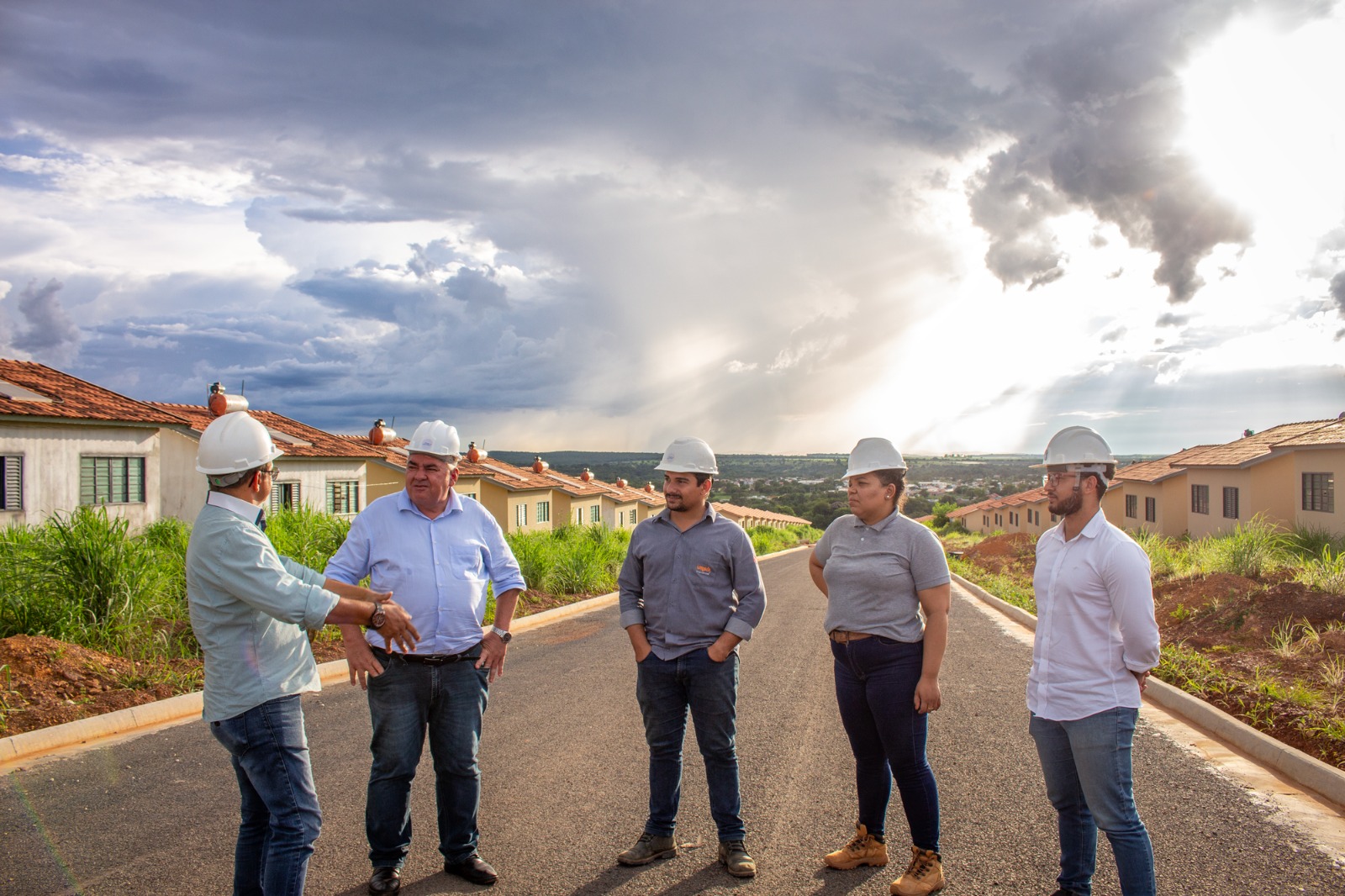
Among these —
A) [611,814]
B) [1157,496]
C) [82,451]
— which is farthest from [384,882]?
[1157,496]

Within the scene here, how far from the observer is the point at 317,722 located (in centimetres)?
689

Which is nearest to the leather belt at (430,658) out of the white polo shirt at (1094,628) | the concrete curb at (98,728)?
the concrete curb at (98,728)

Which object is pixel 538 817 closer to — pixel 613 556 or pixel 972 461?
pixel 613 556

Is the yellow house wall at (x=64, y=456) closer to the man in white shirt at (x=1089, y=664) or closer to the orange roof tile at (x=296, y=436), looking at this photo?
the orange roof tile at (x=296, y=436)

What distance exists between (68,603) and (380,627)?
7288 mm

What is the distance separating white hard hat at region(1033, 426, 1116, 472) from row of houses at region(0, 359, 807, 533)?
12467mm

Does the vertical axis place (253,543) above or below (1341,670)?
above

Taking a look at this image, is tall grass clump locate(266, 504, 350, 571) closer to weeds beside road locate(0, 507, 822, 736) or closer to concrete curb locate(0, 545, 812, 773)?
weeds beside road locate(0, 507, 822, 736)

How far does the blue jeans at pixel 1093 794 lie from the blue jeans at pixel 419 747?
2.63 metres

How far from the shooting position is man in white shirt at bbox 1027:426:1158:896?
328 cm

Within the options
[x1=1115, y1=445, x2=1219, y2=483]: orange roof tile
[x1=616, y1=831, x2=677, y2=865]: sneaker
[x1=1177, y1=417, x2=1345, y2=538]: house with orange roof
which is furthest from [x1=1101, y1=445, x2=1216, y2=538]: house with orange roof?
[x1=616, y1=831, x2=677, y2=865]: sneaker

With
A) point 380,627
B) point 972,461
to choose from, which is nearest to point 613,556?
point 380,627

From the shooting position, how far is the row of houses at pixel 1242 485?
24.3 metres

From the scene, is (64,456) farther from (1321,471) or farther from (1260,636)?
(1321,471)
